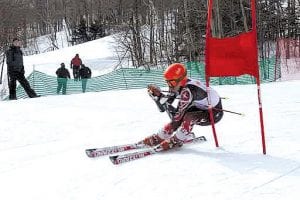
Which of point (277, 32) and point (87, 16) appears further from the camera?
point (87, 16)

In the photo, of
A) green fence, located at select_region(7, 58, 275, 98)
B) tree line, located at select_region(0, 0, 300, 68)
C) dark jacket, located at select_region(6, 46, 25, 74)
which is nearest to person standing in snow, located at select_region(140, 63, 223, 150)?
dark jacket, located at select_region(6, 46, 25, 74)

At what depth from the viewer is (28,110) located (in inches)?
455

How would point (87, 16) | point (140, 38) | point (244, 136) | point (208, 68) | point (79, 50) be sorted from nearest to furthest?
point (208, 68) → point (244, 136) → point (140, 38) → point (79, 50) → point (87, 16)

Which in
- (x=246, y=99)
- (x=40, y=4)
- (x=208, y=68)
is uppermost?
(x=40, y=4)

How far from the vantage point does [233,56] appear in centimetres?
548

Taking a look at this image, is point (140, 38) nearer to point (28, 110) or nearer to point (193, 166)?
point (28, 110)

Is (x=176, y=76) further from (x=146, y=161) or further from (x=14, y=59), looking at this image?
(x=14, y=59)

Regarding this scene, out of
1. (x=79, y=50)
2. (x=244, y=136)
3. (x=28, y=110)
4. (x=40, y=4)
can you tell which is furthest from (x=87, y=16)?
(x=244, y=136)

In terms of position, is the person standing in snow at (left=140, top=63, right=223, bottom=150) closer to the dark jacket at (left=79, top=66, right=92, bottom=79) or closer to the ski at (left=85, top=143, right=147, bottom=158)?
the ski at (left=85, top=143, right=147, bottom=158)

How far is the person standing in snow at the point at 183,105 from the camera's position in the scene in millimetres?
6105

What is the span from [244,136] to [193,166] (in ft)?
5.62

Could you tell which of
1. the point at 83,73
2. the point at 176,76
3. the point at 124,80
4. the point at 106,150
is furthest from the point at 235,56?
the point at 83,73

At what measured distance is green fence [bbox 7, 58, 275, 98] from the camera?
1919cm

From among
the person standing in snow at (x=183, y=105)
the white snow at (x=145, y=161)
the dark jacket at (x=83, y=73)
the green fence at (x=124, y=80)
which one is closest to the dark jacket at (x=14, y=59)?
the white snow at (x=145, y=161)
